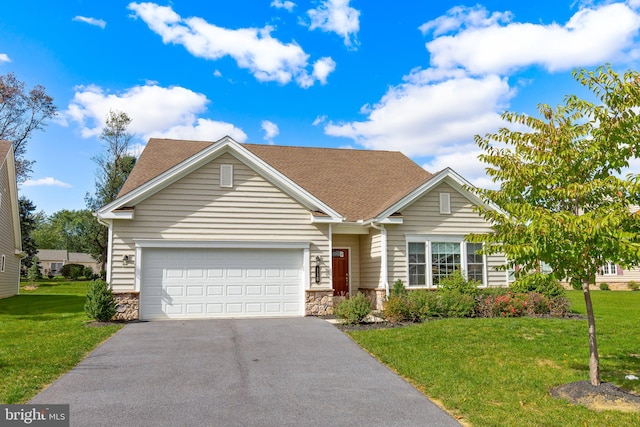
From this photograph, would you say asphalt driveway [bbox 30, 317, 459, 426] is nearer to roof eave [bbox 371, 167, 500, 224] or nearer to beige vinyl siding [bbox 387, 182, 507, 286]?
beige vinyl siding [bbox 387, 182, 507, 286]

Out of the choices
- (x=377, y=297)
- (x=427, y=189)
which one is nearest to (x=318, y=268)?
(x=377, y=297)

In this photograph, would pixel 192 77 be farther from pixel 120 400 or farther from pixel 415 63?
pixel 120 400

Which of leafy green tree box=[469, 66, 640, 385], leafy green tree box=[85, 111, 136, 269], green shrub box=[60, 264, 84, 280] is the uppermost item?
leafy green tree box=[85, 111, 136, 269]

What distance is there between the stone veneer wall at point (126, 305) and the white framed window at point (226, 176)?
4136mm

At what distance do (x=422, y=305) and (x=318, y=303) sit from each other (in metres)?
3.26

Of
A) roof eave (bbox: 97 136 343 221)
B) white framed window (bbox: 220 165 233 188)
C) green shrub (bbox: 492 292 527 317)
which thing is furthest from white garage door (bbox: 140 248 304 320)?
green shrub (bbox: 492 292 527 317)

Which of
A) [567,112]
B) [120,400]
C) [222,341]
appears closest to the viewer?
[120,400]

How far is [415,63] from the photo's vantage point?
62.0 ft

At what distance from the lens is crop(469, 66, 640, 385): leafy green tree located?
21.7 ft

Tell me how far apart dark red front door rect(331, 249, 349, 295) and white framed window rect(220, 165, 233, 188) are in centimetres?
508

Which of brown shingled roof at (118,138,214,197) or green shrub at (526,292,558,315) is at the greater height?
brown shingled roof at (118,138,214,197)

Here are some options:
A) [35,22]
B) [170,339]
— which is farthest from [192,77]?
[170,339]

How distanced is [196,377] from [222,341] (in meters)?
2.84

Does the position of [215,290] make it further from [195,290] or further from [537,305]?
[537,305]
